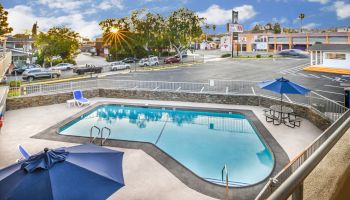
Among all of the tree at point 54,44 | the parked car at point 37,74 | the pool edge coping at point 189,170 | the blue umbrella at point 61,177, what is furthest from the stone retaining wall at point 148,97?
the tree at point 54,44

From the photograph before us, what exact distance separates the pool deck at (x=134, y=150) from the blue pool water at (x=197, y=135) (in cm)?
111

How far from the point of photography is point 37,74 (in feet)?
116

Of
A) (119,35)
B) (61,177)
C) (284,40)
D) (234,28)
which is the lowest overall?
(61,177)

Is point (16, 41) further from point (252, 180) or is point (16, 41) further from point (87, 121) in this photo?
point (252, 180)

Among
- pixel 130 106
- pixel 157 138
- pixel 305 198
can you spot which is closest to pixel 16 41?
pixel 130 106

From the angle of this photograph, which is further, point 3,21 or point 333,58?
point 3,21

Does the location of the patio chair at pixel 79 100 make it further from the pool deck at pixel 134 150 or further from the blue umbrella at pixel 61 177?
the blue umbrella at pixel 61 177

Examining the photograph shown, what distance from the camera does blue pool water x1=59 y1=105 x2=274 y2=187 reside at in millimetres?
11959

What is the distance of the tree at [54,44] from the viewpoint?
48.2 meters

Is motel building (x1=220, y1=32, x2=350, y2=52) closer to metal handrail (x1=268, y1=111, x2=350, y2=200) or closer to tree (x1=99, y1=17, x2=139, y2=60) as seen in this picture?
tree (x1=99, y1=17, x2=139, y2=60)

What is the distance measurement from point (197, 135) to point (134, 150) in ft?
15.9

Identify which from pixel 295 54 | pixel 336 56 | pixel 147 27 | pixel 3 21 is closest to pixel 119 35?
pixel 147 27

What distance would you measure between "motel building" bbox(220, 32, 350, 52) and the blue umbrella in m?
59.8

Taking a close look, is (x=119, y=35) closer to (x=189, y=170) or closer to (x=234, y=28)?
(x=234, y=28)
